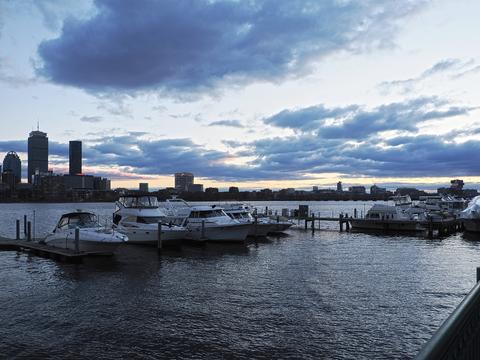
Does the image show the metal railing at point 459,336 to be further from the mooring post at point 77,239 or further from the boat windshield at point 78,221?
the boat windshield at point 78,221

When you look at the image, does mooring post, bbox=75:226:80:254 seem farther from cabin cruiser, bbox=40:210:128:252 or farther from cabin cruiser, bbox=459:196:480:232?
cabin cruiser, bbox=459:196:480:232

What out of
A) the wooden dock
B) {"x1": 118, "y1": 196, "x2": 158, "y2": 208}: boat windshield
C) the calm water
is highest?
{"x1": 118, "y1": 196, "x2": 158, "y2": 208}: boat windshield

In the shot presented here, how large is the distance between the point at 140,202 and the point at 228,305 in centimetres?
2750

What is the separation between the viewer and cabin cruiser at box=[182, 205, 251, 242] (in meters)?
43.2

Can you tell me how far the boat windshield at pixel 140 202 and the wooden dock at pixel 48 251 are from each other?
10684 millimetres

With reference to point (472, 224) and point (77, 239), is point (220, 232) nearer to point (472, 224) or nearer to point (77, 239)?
point (77, 239)

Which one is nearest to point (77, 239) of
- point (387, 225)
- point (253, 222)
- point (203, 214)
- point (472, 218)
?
point (203, 214)

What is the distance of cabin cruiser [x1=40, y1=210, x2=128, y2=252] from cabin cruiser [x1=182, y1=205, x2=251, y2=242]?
10529 millimetres

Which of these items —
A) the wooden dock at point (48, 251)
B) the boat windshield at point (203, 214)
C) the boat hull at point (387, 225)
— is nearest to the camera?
the wooden dock at point (48, 251)

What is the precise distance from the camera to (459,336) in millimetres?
3520

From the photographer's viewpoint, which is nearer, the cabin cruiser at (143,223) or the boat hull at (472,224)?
the cabin cruiser at (143,223)

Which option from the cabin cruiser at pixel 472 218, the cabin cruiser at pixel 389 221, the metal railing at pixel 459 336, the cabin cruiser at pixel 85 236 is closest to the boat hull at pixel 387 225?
the cabin cruiser at pixel 389 221

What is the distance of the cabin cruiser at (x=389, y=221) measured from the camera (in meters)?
58.3

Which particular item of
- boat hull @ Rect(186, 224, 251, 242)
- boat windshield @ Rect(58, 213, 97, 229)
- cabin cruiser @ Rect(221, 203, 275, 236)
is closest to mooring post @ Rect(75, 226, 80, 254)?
boat windshield @ Rect(58, 213, 97, 229)
